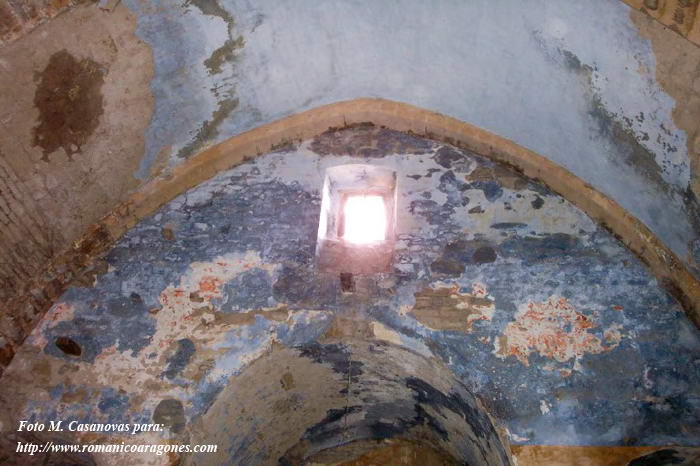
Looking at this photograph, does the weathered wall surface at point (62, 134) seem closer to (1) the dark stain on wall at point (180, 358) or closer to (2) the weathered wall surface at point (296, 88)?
(2) the weathered wall surface at point (296, 88)

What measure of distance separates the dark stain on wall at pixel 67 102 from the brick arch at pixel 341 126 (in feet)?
2.81

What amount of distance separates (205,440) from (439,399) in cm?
205

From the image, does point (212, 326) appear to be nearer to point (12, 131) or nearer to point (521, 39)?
point (12, 131)

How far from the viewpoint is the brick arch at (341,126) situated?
5.28 m

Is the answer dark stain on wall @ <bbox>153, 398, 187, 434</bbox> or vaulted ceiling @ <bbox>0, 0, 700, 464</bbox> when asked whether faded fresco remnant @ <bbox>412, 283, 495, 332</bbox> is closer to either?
vaulted ceiling @ <bbox>0, 0, 700, 464</bbox>

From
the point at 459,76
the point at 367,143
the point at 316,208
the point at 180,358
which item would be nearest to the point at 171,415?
the point at 180,358

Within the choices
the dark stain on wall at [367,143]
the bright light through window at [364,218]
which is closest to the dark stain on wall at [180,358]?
the bright light through window at [364,218]

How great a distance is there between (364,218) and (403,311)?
3.96ft

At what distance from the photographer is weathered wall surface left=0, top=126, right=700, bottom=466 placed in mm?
4836

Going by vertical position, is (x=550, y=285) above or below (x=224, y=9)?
below

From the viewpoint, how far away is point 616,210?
18.0 feet

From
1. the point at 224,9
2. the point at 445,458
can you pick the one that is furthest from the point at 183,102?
the point at 445,458

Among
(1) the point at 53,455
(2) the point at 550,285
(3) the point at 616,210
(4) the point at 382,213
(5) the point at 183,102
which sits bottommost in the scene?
(1) the point at 53,455

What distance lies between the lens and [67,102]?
514cm
